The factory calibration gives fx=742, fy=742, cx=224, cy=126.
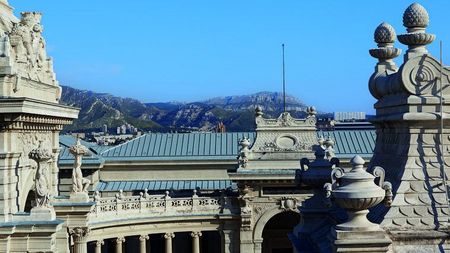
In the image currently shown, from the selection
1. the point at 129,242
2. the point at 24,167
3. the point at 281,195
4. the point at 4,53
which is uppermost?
the point at 4,53

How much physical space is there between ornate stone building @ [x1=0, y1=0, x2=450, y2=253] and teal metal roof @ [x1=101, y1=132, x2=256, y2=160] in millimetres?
148

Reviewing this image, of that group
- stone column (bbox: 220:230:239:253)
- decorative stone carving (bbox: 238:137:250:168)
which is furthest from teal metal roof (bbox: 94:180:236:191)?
stone column (bbox: 220:230:239:253)

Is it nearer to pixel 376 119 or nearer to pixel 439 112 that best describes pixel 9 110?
pixel 376 119

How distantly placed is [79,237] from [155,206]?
13.9 metres

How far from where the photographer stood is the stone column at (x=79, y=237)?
32.2 m

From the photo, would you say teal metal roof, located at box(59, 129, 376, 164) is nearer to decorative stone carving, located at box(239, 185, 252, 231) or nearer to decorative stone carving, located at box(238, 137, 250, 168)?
decorative stone carving, located at box(238, 137, 250, 168)

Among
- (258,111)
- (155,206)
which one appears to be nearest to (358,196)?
(155,206)

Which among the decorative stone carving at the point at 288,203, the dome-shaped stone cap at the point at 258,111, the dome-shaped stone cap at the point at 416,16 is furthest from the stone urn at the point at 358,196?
the dome-shaped stone cap at the point at 258,111

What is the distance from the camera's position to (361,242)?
10.7 meters

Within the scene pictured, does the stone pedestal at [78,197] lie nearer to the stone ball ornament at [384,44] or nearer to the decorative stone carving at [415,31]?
the stone ball ornament at [384,44]

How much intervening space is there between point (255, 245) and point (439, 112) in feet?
124

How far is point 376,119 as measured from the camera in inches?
537

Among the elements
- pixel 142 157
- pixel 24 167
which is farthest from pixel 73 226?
pixel 142 157

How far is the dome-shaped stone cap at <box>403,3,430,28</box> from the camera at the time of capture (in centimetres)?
1220
